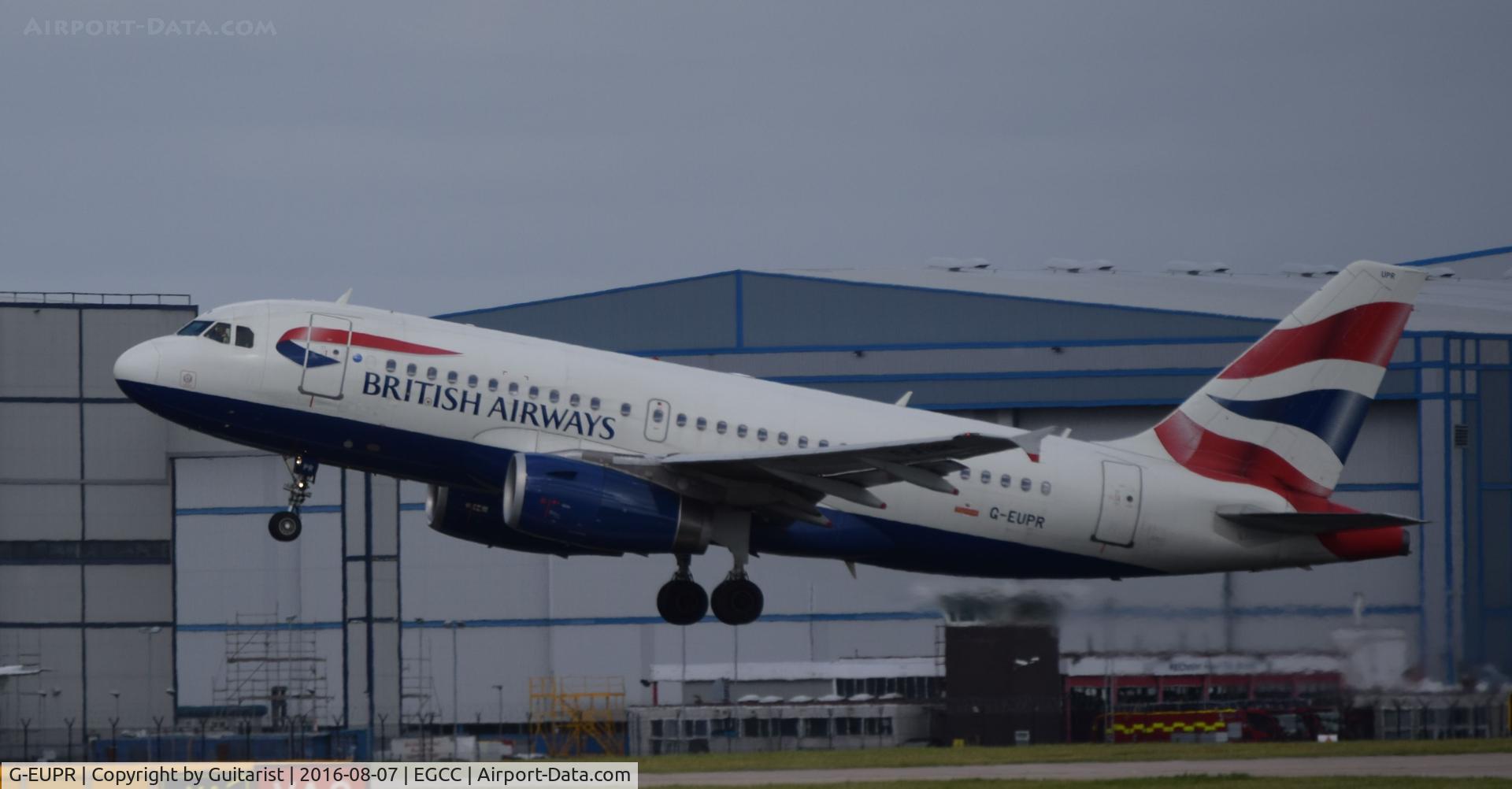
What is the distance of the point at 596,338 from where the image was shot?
61.9m

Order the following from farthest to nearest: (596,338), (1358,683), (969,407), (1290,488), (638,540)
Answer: (596,338) → (969,407) → (1358,683) → (1290,488) → (638,540)

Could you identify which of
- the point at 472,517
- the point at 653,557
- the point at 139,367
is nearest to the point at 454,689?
the point at 653,557

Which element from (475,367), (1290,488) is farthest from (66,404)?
(1290,488)

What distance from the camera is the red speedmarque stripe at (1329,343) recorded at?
124 ft

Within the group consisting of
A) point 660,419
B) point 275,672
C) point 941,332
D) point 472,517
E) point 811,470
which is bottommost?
point 275,672

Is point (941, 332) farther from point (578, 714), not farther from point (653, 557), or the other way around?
point (578, 714)

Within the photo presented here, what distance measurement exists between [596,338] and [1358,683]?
85.1 ft

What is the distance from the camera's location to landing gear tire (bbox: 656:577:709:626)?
35.3 meters

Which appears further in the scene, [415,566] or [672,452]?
[415,566]

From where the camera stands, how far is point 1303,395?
3762 cm

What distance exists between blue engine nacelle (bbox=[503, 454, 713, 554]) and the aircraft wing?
337 mm

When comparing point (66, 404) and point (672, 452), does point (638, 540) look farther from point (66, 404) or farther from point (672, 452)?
point (66, 404)

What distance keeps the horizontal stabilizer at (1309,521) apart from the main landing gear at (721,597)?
8.47 meters

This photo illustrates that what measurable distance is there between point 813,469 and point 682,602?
4.09 m
